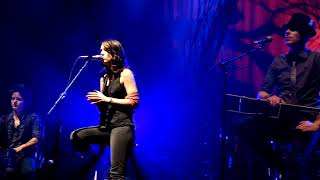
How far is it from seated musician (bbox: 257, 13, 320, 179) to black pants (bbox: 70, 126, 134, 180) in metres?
1.75

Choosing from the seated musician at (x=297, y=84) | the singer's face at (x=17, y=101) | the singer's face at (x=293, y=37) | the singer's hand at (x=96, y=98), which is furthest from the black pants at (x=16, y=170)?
the singer's face at (x=293, y=37)

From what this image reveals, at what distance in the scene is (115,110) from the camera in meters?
4.86

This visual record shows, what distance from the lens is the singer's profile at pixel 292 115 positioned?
196 inches

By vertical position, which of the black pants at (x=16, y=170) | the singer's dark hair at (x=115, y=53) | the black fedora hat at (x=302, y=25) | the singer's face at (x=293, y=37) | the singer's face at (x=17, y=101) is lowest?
the black pants at (x=16, y=170)

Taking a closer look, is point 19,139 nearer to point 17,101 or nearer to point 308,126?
point 17,101

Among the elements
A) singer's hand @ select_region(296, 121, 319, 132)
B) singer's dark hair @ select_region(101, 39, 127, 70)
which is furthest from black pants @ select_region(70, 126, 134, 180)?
singer's hand @ select_region(296, 121, 319, 132)

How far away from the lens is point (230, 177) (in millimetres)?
6270

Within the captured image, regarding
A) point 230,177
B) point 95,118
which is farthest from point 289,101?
point 95,118

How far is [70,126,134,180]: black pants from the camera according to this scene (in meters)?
4.59

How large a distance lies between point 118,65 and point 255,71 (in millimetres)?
2954

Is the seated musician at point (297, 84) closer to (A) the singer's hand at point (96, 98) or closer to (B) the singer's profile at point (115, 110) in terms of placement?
(B) the singer's profile at point (115, 110)

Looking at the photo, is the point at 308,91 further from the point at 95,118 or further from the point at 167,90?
the point at 95,118

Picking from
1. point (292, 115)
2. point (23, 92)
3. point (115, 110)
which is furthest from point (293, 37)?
point (23, 92)

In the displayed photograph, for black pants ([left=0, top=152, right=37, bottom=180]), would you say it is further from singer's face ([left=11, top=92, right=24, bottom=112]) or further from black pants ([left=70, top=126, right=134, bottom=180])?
black pants ([left=70, top=126, right=134, bottom=180])
